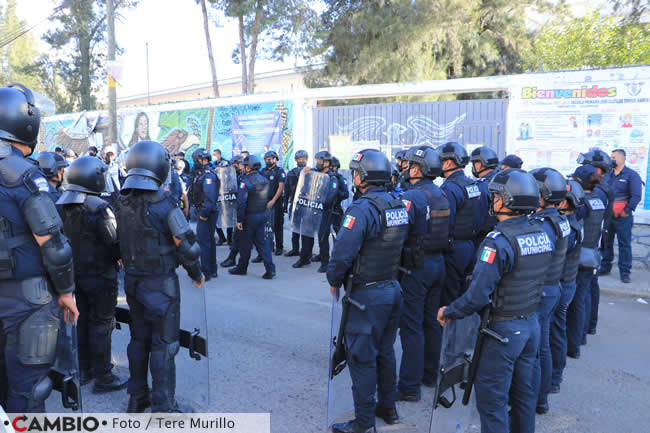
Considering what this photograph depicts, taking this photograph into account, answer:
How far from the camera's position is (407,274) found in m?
3.97

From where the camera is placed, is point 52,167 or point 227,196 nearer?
point 52,167

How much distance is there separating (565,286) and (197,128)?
43.4 ft

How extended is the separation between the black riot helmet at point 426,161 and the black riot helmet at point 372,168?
2.93 ft

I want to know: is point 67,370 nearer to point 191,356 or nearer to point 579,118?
point 191,356

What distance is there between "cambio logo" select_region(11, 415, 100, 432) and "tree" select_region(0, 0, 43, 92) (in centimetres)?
4260

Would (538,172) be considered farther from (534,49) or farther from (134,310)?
(534,49)

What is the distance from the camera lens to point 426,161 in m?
4.48

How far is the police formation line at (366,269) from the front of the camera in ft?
9.32

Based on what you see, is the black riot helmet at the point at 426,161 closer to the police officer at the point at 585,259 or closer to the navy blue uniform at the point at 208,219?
the police officer at the point at 585,259

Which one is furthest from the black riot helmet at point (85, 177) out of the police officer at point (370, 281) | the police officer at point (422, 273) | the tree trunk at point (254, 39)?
the tree trunk at point (254, 39)

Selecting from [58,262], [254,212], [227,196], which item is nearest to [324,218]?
[254,212]

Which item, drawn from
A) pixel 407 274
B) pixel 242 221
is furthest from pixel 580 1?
pixel 407 274

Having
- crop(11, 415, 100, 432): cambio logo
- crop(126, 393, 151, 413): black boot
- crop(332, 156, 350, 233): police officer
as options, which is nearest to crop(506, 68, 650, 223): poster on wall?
crop(332, 156, 350, 233): police officer

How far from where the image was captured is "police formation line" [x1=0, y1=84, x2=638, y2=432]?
2840mm
